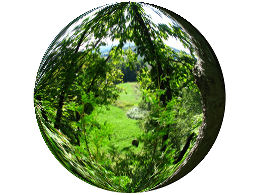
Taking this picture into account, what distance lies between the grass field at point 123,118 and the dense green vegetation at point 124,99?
17 mm

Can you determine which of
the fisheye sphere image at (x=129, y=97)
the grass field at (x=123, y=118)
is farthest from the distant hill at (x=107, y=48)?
the grass field at (x=123, y=118)

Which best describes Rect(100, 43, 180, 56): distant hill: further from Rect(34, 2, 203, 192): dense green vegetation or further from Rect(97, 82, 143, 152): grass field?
Rect(97, 82, 143, 152): grass field

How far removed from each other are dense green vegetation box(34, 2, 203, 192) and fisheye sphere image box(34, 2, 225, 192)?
0.02 meters

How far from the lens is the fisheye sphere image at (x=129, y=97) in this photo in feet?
18.2

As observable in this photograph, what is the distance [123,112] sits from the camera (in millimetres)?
5590

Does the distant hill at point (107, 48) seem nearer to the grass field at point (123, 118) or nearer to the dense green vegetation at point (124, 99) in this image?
the dense green vegetation at point (124, 99)

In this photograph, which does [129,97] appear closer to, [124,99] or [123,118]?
[124,99]

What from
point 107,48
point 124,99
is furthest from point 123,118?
point 107,48

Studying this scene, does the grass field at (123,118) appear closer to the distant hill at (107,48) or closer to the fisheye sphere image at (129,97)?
the fisheye sphere image at (129,97)

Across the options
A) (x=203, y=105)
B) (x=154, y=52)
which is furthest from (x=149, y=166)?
(x=154, y=52)

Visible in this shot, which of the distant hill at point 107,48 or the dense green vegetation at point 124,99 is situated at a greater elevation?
the distant hill at point 107,48

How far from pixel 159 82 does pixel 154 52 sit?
52 centimetres

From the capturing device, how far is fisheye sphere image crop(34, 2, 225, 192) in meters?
5.56

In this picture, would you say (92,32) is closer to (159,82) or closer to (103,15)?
(103,15)
